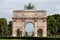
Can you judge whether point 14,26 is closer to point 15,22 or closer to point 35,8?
point 15,22

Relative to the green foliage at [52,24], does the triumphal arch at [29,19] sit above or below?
above

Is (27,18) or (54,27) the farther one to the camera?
(54,27)

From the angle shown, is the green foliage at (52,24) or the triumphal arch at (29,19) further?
the green foliage at (52,24)

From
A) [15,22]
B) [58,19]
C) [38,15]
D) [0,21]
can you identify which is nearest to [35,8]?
[38,15]

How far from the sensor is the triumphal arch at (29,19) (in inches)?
2260

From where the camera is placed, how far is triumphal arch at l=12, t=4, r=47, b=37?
57.4 metres

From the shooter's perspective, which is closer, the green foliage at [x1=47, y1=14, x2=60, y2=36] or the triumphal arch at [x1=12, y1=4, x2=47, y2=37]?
the triumphal arch at [x1=12, y1=4, x2=47, y2=37]

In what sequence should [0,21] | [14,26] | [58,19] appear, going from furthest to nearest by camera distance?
[58,19] → [0,21] → [14,26]

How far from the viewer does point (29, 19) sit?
57844 millimetres

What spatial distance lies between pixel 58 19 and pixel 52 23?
4.30 m

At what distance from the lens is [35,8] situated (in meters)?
57.9

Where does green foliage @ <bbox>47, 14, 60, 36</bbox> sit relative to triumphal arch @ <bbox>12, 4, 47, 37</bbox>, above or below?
below

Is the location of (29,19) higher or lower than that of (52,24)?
higher

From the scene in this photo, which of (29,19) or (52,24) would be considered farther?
(52,24)
